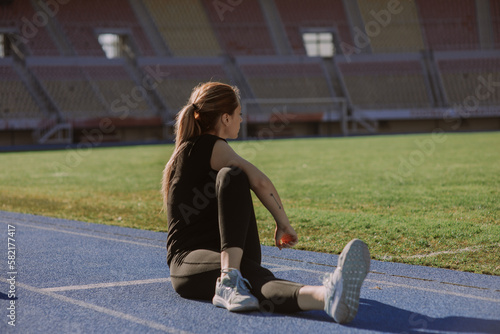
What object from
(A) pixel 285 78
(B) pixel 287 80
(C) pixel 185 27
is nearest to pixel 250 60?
(A) pixel 285 78

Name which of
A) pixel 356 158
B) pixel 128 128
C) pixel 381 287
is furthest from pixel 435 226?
pixel 128 128

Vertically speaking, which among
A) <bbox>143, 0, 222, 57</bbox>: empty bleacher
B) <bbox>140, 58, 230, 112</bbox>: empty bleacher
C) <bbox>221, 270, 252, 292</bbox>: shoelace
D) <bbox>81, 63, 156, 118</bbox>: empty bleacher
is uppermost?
<bbox>143, 0, 222, 57</bbox>: empty bleacher

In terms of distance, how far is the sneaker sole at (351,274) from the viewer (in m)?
3.34

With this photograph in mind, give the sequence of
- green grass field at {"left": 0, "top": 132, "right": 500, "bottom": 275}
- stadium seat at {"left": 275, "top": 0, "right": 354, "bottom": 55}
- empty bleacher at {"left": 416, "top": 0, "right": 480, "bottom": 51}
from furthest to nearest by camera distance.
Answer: empty bleacher at {"left": 416, "top": 0, "right": 480, "bottom": 51}
stadium seat at {"left": 275, "top": 0, "right": 354, "bottom": 55}
green grass field at {"left": 0, "top": 132, "right": 500, "bottom": 275}

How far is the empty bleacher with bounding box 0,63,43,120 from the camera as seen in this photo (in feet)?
114

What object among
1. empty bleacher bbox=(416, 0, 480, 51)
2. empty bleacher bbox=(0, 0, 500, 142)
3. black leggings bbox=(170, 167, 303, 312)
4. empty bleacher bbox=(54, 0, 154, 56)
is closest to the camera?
black leggings bbox=(170, 167, 303, 312)

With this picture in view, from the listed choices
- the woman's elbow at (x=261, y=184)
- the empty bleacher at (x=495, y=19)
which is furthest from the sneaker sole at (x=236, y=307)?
the empty bleacher at (x=495, y=19)

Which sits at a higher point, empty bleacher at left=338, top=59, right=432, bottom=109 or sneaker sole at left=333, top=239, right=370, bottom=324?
empty bleacher at left=338, top=59, right=432, bottom=109

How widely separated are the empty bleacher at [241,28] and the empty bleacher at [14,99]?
43.1 feet

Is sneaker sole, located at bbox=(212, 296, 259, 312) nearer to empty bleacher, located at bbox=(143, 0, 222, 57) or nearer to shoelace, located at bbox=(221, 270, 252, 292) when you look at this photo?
shoelace, located at bbox=(221, 270, 252, 292)

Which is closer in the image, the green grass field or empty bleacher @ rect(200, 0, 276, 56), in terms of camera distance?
the green grass field

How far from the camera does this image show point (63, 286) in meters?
4.57

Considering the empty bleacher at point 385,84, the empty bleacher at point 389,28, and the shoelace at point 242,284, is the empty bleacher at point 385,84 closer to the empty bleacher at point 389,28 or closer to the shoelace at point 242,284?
the empty bleacher at point 389,28

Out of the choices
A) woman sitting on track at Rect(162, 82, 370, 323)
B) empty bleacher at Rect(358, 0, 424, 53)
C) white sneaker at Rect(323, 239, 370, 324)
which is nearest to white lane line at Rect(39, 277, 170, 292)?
woman sitting on track at Rect(162, 82, 370, 323)
